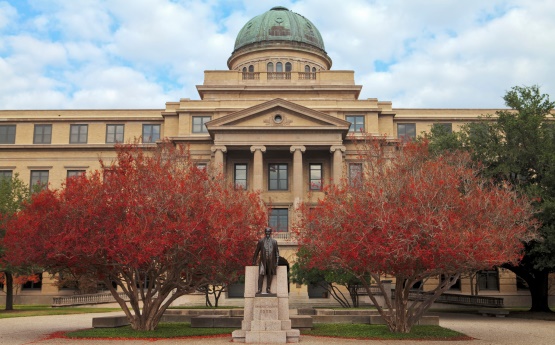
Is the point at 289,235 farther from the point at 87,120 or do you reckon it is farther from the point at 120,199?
the point at 120,199

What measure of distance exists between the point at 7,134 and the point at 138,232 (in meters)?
46.8

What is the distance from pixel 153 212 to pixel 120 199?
65.8 inches

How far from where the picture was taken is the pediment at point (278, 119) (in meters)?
57.8

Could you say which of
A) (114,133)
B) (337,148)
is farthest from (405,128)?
(114,133)

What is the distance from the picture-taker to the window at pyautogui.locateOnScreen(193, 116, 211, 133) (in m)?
62.9

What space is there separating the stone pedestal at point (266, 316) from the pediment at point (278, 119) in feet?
117

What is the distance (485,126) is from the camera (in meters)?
42.8

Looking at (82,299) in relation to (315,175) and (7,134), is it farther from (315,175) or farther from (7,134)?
(315,175)

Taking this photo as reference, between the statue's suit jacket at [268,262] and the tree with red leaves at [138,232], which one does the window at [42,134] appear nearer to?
the tree with red leaves at [138,232]

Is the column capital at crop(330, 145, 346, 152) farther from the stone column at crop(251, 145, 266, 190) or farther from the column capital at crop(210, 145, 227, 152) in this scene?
the column capital at crop(210, 145, 227, 152)

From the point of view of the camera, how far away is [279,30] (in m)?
79.4

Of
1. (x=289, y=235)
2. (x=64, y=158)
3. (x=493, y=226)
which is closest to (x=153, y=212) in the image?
(x=493, y=226)

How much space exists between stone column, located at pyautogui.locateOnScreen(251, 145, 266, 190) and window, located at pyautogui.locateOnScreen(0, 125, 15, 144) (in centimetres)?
2699

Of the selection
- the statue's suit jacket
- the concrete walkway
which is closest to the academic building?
the concrete walkway
